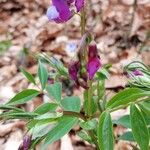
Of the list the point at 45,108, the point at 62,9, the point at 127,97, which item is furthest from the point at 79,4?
the point at 45,108

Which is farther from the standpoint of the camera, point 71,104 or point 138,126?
point 71,104

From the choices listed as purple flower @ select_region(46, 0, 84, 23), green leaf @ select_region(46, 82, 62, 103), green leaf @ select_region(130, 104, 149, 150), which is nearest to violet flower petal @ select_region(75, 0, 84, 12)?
purple flower @ select_region(46, 0, 84, 23)

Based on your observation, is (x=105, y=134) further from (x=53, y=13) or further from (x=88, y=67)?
(x=53, y=13)

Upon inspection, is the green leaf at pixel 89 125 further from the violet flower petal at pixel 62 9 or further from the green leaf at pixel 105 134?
the violet flower petal at pixel 62 9

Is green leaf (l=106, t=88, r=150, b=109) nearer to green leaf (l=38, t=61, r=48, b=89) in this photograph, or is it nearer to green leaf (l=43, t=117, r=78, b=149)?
green leaf (l=43, t=117, r=78, b=149)

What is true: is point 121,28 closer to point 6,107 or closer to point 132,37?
point 132,37
